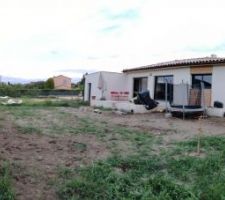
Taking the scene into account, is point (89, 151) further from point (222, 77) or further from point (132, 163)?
point (222, 77)

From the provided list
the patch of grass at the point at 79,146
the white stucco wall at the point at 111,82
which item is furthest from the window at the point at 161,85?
the patch of grass at the point at 79,146

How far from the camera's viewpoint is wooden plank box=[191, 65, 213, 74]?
52.1 ft

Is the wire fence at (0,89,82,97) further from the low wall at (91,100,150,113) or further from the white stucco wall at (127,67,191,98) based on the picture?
the white stucco wall at (127,67,191,98)

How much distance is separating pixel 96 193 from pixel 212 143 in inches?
175

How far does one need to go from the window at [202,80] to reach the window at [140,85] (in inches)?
175

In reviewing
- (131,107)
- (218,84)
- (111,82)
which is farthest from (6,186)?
(111,82)

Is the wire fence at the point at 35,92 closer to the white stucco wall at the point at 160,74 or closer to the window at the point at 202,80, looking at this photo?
the white stucco wall at the point at 160,74

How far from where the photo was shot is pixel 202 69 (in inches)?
641

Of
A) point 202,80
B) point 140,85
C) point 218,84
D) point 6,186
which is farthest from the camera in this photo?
point 140,85

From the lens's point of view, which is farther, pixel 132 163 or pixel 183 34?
pixel 183 34

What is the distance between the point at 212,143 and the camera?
26.8 feet

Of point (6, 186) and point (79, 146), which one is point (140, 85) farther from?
point (6, 186)

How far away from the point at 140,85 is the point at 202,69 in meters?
6.09

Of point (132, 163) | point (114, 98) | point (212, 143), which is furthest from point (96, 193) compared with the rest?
point (114, 98)
